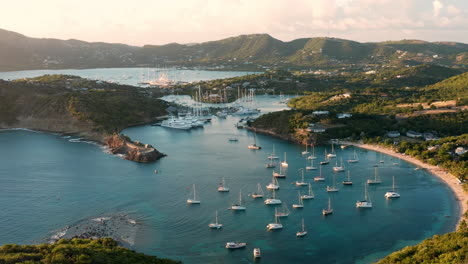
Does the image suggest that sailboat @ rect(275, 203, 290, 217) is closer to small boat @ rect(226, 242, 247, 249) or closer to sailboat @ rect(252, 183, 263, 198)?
sailboat @ rect(252, 183, 263, 198)

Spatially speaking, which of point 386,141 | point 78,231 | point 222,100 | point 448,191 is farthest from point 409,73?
point 78,231

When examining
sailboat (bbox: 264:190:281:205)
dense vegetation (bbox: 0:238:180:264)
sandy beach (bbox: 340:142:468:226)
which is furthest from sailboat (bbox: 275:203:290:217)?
sandy beach (bbox: 340:142:468:226)

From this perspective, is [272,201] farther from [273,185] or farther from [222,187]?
[222,187]

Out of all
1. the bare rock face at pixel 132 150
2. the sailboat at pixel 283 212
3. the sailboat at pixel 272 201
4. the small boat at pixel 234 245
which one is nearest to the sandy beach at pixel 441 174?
the sailboat at pixel 283 212

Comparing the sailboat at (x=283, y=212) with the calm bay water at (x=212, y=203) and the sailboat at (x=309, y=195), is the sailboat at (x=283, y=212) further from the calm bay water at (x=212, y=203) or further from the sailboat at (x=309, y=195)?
the sailboat at (x=309, y=195)

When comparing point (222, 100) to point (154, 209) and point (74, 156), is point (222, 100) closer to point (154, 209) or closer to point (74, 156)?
point (74, 156)
